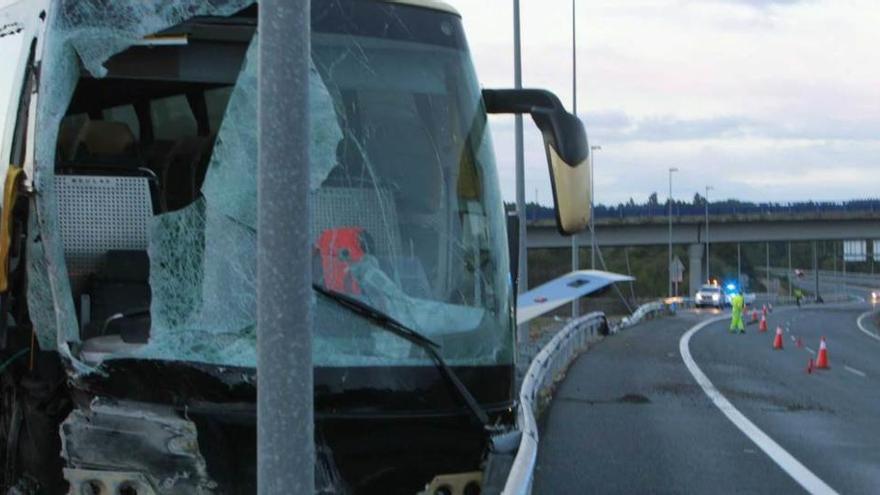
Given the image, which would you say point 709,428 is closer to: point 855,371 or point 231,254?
point 231,254

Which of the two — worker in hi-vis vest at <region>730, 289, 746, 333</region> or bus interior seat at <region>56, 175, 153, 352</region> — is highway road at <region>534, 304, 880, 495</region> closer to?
bus interior seat at <region>56, 175, 153, 352</region>

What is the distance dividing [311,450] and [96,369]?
5.64 ft

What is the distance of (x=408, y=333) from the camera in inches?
204

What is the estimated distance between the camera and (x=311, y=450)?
137 inches

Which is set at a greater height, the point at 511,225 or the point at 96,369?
the point at 511,225

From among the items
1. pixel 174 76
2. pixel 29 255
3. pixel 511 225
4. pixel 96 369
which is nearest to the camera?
pixel 96 369

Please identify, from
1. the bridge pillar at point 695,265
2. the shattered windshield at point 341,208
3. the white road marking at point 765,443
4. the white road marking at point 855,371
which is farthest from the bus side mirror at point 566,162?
the bridge pillar at point 695,265

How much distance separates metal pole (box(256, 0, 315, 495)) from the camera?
3.39 meters

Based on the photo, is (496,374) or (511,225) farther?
(511,225)

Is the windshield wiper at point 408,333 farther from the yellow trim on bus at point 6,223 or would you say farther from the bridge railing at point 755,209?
the bridge railing at point 755,209

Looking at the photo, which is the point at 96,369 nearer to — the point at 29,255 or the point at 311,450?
the point at 29,255

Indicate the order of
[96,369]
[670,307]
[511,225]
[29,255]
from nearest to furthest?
[96,369], [29,255], [511,225], [670,307]

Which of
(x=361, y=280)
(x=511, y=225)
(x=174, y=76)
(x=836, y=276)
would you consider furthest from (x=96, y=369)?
(x=836, y=276)

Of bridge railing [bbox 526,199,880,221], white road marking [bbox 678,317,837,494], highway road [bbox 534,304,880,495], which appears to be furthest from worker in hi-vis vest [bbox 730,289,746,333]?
bridge railing [bbox 526,199,880,221]
